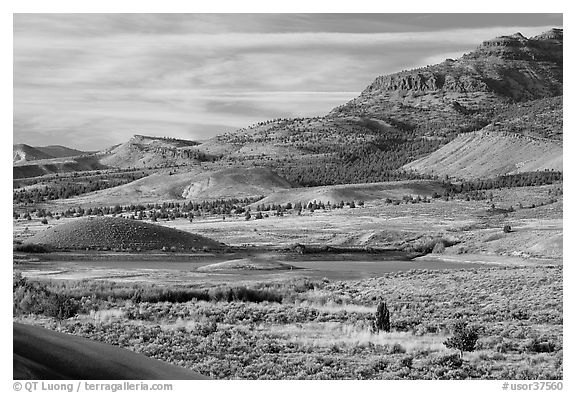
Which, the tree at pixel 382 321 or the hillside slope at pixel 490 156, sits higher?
the hillside slope at pixel 490 156

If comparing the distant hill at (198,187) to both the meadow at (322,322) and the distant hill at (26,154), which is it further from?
the distant hill at (26,154)

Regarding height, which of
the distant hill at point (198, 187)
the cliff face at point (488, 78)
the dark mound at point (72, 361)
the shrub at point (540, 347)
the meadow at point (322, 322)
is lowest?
the shrub at point (540, 347)

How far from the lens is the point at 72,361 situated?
336 inches

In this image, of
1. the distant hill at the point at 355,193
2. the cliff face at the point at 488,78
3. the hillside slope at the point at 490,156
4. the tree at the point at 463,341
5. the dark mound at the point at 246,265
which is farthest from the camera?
the cliff face at the point at 488,78

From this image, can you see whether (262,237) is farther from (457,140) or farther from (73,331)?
(457,140)

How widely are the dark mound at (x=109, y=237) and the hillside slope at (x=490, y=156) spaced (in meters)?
48.1

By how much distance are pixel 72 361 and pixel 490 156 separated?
78.9 meters

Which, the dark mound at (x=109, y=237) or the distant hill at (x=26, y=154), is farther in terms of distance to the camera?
the distant hill at (x=26, y=154)

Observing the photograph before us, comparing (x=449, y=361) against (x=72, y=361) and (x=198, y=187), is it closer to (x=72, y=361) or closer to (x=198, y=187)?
(x=72, y=361)

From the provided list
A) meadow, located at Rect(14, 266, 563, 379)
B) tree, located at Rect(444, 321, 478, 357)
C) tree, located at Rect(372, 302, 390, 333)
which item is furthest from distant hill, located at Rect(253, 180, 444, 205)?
tree, located at Rect(444, 321, 478, 357)

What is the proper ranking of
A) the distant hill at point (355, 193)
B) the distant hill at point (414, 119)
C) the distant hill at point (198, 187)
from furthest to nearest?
the distant hill at point (414, 119)
the distant hill at point (198, 187)
the distant hill at point (355, 193)

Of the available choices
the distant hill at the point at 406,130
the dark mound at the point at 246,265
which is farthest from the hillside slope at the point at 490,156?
the dark mound at the point at 246,265

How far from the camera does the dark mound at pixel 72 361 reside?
8.12 m
